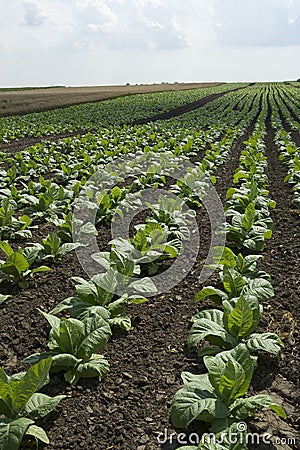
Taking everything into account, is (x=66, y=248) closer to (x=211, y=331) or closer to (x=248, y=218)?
(x=248, y=218)

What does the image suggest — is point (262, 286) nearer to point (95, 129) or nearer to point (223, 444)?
point (223, 444)

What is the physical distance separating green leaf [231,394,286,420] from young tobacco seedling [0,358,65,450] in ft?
3.29

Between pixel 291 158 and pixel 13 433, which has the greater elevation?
pixel 291 158

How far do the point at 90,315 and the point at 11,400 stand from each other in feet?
3.25

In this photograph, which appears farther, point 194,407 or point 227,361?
point 227,361

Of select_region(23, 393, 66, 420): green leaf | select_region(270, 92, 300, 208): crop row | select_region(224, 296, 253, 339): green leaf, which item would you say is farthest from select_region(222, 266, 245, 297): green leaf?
select_region(270, 92, 300, 208): crop row

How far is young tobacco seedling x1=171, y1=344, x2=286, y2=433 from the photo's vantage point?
2441mm

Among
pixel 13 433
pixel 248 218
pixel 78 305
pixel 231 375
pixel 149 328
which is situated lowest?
pixel 149 328

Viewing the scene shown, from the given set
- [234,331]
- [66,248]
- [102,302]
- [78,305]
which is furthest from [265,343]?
[66,248]

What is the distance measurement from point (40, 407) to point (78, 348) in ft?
1.74

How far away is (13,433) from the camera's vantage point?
2.35 metres

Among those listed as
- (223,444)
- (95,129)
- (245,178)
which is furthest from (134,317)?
(95,129)

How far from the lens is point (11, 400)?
2543 millimetres

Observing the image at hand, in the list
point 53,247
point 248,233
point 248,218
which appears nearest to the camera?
point 53,247
